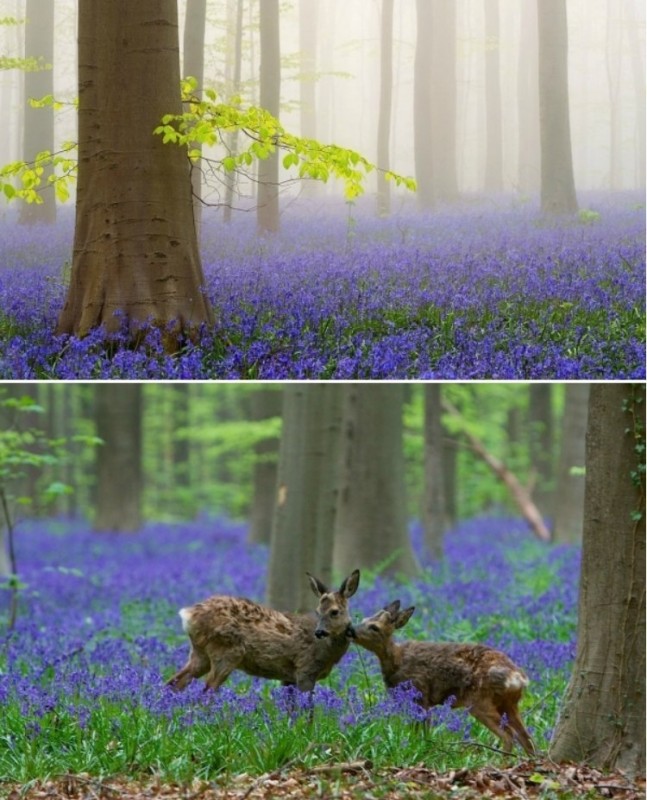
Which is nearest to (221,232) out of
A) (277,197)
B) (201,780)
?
(277,197)

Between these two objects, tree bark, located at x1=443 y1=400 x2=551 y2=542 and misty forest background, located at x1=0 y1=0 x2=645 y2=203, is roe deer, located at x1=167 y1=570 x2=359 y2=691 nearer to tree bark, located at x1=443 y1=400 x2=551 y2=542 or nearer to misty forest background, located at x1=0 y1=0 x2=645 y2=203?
misty forest background, located at x1=0 y1=0 x2=645 y2=203

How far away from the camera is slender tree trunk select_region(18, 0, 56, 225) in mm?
10055

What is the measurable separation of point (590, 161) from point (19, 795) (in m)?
7.90

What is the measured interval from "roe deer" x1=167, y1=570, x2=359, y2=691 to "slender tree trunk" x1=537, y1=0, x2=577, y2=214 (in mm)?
5375

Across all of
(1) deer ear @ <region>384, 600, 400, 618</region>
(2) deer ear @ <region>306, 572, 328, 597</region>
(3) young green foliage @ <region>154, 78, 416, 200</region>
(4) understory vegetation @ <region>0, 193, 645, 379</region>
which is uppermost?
(3) young green foliage @ <region>154, 78, 416, 200</region>

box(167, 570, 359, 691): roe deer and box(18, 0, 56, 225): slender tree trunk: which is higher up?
box(18, 0, 56, 225): slender tree trunk

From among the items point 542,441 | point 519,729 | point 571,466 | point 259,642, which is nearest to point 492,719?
point 519,729

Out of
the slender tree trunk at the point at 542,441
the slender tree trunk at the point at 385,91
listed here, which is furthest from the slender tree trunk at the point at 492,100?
the slender tree trunk at the point at 542,441

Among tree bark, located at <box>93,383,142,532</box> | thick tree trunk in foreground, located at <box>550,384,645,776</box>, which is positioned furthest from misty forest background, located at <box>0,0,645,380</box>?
tree bark, located at <box>93,383,142,532</box>

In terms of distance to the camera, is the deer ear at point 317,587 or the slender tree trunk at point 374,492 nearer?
the deer ear at point 317,587

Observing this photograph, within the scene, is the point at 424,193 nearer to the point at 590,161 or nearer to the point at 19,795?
the point at 590,161

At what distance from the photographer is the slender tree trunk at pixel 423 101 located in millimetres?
10406

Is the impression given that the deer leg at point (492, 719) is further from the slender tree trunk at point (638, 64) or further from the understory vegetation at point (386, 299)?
the slender tree trunk at point (638, 64)

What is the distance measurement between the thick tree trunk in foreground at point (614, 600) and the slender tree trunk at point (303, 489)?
363 centimetres
